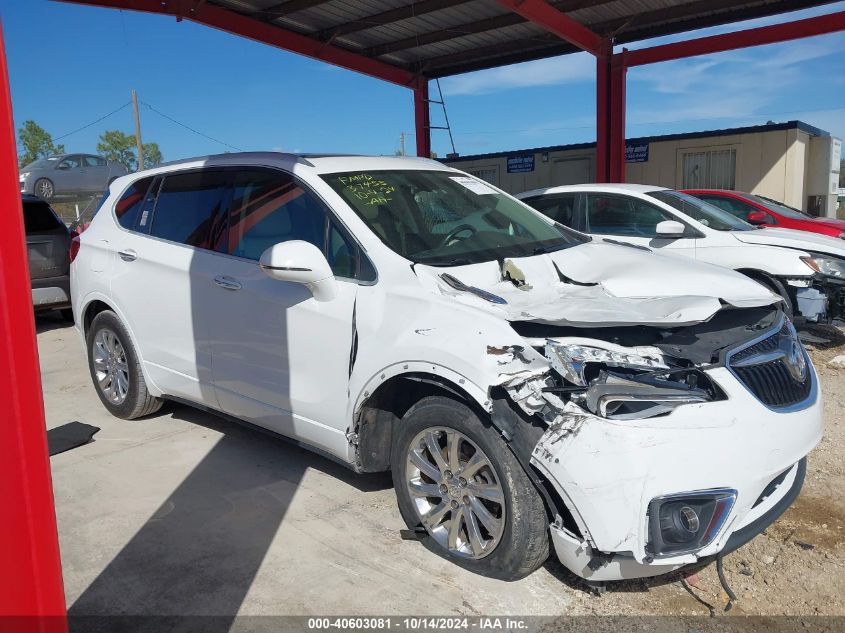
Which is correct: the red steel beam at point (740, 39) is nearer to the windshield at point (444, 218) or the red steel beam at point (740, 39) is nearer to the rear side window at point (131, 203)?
the windshield at point (444, 218)

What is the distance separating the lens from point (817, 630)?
2715mm

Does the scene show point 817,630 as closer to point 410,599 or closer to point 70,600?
point 410,599

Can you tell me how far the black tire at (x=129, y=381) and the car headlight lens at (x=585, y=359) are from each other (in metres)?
3.27

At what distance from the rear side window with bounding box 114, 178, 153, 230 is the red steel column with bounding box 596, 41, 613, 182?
12.0 meters

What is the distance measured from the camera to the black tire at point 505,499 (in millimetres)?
2783

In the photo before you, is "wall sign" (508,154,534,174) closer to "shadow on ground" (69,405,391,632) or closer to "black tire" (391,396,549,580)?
"shadow on ground" (69,405,391,632)

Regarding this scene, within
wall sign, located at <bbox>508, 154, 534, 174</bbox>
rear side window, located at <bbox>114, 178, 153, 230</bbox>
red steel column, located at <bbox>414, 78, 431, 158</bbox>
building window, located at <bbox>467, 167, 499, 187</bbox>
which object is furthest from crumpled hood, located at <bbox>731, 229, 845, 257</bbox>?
building window, located at <bbox>467, 167, 499, 187</bbox>

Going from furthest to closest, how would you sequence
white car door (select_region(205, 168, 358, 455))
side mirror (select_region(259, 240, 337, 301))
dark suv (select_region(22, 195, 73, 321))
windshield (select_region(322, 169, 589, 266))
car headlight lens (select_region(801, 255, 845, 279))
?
dark suv (select_region(22, 195, 73, 321))
car headlight lens (select_region(801, 255, 845, 279))
windshield (select_region(322, 169, 589, 266))
white car door (select_region(205, 168, 358, 455))
side mirror (select_region(259, 240, 337, 301))

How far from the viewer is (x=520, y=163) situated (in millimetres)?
19266

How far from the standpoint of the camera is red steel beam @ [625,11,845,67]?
42.2 feet

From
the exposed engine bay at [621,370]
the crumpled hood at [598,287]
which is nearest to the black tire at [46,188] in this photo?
the crumpled hood at [598,287]

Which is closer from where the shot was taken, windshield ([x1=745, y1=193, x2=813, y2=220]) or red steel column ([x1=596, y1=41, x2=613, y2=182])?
windshield ([x1=745, y1=193, x2=813, y2=220])

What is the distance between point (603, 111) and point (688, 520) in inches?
554

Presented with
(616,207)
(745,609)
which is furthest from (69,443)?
(616,207)
